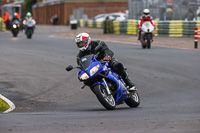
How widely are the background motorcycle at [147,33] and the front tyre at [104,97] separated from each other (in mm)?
15567

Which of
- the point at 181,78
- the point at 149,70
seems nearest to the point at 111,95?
the point at 181,78

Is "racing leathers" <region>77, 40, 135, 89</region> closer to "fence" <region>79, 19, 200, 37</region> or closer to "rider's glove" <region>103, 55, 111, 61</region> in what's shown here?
"rider's glove" <region>103, 55, 111, 61</region>

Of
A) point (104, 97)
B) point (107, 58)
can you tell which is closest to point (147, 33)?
point (107, 58)

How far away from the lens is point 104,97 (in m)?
10.1

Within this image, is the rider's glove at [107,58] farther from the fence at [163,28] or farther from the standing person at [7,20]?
the standing person at [7,20]

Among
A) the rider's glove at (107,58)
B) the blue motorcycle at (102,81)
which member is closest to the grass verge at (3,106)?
the blue motorcycle at (102,81)

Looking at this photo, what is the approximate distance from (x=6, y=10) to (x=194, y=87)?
1872 inches

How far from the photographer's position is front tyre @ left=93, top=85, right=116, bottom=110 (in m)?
10.0

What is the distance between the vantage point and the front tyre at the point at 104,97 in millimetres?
10016

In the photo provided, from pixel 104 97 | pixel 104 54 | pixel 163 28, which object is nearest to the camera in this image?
pixel 104 97

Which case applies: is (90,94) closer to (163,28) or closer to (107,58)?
(107,58)

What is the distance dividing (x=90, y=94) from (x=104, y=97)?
14.0ft

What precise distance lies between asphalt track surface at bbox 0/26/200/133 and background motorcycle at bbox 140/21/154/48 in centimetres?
95

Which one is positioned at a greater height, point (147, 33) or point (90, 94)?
point (147, 33)
